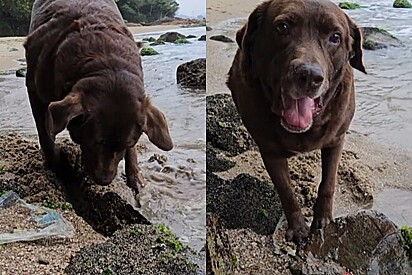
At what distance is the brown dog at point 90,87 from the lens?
936 mm

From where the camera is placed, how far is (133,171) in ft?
3.24

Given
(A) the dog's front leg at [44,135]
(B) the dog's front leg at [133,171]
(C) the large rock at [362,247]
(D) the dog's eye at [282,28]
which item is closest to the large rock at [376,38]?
(D) the dog's eye at [282,28]

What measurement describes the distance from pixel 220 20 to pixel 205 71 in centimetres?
8

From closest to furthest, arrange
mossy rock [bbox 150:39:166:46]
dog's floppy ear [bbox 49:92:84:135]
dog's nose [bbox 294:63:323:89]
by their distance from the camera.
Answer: dog's nose [bbox 294:63:323:89], dog's floppy ear [bbox 49:92:84:135], mossy rock [bbox 150:39:166:46]

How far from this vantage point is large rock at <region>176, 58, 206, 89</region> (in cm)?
103

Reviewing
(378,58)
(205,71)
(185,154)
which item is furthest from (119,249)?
(378,58)

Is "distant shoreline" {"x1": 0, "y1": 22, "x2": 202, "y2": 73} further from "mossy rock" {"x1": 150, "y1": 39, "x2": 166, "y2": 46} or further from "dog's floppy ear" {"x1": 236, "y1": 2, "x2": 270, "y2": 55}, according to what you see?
"dog's floppy ear" {"x1": 236, "y1": 2, "x2": 270, "y2": 55}

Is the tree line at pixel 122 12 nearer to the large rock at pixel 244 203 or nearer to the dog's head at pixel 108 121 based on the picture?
the dog's head at pixel 108 121

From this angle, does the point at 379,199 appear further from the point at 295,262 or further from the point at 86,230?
the point at 86,230

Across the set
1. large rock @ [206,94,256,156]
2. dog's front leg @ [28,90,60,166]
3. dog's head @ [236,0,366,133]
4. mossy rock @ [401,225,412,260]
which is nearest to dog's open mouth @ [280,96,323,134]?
dog's head @ [236,0,366,133]

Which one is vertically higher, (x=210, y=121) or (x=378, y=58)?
(x=378, y=58)

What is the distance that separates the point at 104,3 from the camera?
103 centimetres

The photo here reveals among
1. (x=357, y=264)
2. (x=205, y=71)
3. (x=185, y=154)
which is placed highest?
(x=205, y=71)

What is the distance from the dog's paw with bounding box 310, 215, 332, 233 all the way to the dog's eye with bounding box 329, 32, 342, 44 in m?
0.27
